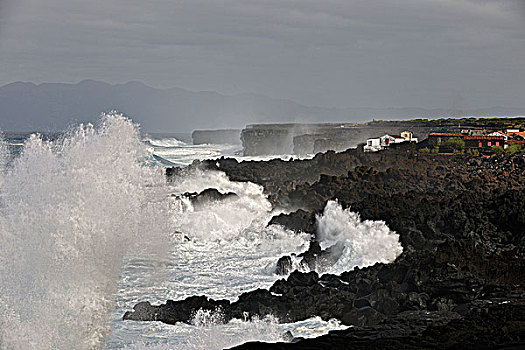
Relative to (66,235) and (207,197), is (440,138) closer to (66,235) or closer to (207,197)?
(207,197)

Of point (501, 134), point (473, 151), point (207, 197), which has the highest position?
point (501, 134)

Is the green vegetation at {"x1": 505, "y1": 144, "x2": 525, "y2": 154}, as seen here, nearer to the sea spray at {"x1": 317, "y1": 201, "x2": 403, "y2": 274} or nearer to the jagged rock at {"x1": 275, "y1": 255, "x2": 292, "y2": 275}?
the sea spray at {"x1": 317, "y1": 201, "x2": 403, "y2": 274}

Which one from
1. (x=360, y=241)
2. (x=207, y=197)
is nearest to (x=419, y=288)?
(x=360, y=241)

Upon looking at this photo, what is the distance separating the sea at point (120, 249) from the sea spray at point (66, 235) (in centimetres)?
2

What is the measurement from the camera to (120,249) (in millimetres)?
13742

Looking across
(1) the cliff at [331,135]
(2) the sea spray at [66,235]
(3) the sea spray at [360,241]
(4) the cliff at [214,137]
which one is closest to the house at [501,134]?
(1) the cliff at [331,135]

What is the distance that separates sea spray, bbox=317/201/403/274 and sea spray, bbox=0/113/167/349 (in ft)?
16.4

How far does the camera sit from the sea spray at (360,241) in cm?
1591

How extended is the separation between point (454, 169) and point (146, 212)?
15.7 meters

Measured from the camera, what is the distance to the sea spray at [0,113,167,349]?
1030 cm

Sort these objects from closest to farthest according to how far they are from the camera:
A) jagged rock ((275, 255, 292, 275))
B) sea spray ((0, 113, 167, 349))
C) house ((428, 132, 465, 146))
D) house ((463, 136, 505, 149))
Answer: sea spray ((0, 113, 167, 349)) → jagged rock ((275, 255, 292, 275)) → house ((463, 136, 505, 149)) → house ((428, 132, 465, 146))

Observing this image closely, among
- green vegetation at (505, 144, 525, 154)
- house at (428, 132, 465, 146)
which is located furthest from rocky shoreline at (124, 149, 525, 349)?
house at (428, 132, 465, 146)

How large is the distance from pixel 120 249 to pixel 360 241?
6047mm

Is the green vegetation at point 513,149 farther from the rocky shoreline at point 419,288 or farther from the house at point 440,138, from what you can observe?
the rocky shoreline at point 419,288
